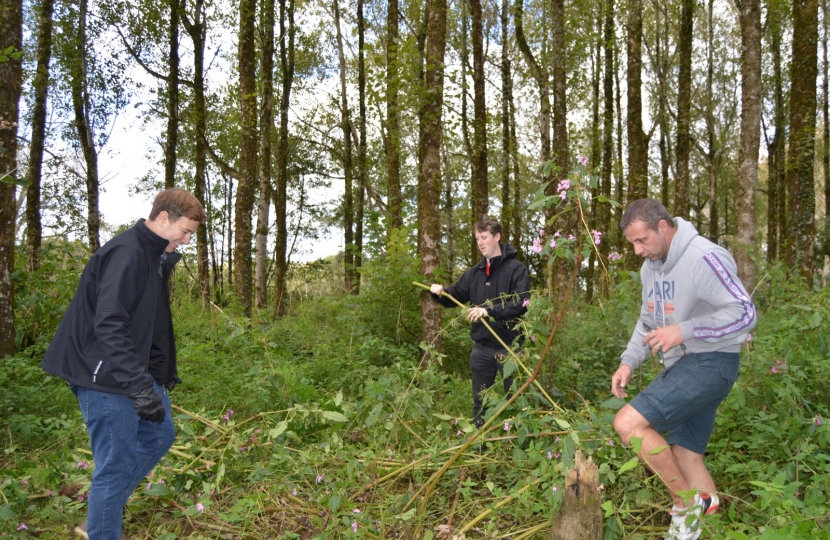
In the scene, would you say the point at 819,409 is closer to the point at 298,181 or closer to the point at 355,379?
the point at 355,379

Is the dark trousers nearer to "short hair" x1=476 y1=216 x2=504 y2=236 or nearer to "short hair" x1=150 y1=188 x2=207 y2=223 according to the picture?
"short hair" x1=476 y1=216 x2=504 y2=236

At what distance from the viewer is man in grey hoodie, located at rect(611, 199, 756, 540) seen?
10.0 ft

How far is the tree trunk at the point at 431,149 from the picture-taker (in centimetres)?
730

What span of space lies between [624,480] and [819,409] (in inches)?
68.0

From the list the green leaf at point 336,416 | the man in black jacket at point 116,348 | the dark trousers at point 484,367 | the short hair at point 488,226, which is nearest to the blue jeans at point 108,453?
the man in black jacket at point 116,348

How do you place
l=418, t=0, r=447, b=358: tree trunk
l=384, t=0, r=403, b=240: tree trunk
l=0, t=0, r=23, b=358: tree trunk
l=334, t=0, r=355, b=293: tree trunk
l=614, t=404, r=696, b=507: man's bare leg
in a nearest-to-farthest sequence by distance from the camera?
l=614, t=404, r=696, b=507: man's bare leg
l=0, t=0, r=23, b=358: tree trunk
l=418, t=0, r=447, b=358: tree trunk
l=384, t=0, r=403, b=240: tree trunk
l=334, t=0, r=355, b=293: tree trunk

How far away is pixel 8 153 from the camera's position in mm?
6828

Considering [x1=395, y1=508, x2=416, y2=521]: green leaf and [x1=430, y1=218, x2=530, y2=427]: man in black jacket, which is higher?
[x1=430, y1=218, x2=530, y2=427]: man in black jacket

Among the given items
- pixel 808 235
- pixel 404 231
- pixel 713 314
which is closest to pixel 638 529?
pixel 713 314

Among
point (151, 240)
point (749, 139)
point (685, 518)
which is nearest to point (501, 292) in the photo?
point (685, 518)

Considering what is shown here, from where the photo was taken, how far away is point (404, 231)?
775 cm

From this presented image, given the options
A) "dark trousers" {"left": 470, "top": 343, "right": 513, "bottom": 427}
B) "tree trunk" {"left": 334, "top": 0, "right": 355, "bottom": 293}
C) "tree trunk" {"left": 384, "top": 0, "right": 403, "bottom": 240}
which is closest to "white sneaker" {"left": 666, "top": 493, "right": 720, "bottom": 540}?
"dark trousers" {"left": 470, "top": 343, "right": 513, "bottom": 427}

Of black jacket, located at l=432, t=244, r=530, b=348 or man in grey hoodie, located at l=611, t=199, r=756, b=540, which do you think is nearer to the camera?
man in grey hoodie, located at l=611, t=199, r=756, b=540

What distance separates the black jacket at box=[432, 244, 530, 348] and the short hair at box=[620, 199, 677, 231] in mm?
1499
